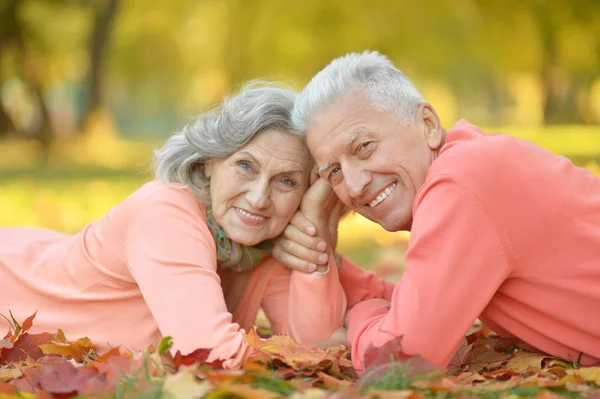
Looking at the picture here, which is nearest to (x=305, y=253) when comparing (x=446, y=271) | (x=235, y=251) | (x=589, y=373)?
(x=235, y=251)

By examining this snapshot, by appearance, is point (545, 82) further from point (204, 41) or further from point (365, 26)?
point (204, 41)

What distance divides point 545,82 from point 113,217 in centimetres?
2742

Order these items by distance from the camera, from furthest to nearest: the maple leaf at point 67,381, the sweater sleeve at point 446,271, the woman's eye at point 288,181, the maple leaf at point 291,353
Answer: the woman's eye at point 288,181
the maple leaf at point 291,353
the sweater sleeve at point 446,271
the maple leaf at point 67,381

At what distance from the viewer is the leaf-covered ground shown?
2.81 m

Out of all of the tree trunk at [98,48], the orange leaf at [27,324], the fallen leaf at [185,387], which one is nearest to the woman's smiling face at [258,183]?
the orange leaf at [27,324]

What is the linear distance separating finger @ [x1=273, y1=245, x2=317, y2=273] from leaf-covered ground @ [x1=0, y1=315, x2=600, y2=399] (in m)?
0.48

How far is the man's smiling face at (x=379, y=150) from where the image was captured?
3.62 m

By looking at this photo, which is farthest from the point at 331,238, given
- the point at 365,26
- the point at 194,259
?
the point at 365,26

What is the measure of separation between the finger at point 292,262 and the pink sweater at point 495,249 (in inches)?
28.5

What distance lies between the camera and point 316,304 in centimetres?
422

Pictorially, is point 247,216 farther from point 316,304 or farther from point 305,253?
point 316,304

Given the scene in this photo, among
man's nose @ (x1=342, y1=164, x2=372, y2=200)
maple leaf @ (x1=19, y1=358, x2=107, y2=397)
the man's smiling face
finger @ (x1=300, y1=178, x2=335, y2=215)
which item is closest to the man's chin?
the man's smiling face

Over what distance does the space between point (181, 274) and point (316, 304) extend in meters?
0.86

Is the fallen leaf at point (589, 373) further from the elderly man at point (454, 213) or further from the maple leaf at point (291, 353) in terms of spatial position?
the maple leaf at point (291, 353)
